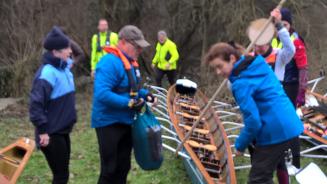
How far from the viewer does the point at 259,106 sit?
3930 mm

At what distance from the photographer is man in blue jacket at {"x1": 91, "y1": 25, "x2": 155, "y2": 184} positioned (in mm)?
4359

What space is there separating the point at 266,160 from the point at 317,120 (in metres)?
4.22

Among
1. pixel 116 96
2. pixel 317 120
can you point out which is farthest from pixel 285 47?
pixel 317 120

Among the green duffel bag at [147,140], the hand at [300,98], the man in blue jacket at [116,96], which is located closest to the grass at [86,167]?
the hand at [300,98]

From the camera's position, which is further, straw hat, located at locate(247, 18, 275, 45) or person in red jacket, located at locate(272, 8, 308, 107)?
person in red jacket, located at locate(272, 8, 308, 107)

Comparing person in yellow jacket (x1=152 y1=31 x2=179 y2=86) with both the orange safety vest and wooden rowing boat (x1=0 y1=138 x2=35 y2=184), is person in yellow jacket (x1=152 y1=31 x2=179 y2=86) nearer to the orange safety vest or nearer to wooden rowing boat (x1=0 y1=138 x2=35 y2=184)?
wooden rowing boat (x1=0 y1=138 x2=35 y2=184)

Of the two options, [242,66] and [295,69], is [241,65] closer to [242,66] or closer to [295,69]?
[242,66]

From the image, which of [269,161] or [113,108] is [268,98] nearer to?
[269,161]

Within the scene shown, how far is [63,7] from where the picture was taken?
16203mm

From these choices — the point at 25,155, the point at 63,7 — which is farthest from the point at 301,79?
the point at 63,7

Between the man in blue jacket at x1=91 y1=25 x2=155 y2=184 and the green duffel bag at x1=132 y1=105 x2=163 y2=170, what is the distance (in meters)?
0.09

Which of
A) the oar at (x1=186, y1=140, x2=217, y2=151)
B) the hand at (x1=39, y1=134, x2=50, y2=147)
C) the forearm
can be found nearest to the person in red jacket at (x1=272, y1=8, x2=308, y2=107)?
the forearm

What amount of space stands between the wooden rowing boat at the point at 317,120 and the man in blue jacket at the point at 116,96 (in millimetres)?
3188

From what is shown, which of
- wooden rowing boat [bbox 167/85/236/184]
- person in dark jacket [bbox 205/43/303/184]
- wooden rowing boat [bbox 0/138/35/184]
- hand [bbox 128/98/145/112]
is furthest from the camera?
wooden rowing boat [bbox 167/85/236/184]
